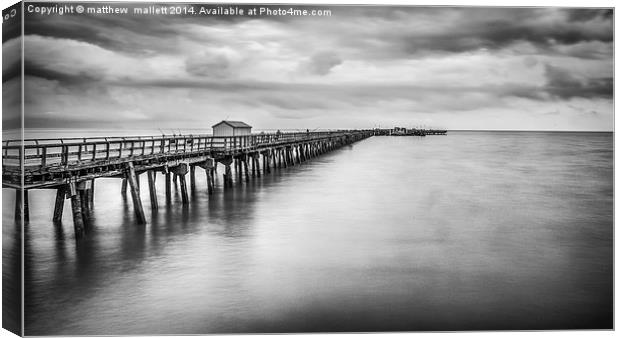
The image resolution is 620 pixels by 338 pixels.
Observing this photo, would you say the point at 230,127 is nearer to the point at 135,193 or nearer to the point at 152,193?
the point at 152,193

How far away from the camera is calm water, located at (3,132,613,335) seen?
841cm

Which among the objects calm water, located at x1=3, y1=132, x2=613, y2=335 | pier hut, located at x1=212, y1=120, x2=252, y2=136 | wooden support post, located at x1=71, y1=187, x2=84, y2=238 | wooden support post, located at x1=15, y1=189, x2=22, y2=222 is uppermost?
pier hut, located at x1=212, y1=120, x2=252, y2=136

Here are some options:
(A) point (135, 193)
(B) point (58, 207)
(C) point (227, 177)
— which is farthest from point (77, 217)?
(C) point (227, 177)

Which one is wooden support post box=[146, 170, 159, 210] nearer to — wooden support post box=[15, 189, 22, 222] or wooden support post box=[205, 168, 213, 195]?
wooden support post box=[205, 168, 213, 195]

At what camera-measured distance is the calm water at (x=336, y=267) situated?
8.41 metres

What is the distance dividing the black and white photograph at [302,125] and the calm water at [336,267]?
42mm

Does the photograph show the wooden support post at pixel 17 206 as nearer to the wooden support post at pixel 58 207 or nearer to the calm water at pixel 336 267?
the calm water at pixel 336 267

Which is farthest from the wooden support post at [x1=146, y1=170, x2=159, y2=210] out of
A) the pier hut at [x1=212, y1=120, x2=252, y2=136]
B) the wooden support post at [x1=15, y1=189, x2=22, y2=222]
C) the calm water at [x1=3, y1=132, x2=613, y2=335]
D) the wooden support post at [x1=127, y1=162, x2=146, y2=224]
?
the wooden support post at [x1=15, y1=189, x2=22, y2=222]

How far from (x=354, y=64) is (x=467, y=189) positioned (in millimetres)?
9036

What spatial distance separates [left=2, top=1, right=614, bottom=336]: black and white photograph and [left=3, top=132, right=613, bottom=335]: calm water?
0.04 metres

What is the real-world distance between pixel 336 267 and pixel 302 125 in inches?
111

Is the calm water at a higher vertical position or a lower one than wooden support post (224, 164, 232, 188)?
lower

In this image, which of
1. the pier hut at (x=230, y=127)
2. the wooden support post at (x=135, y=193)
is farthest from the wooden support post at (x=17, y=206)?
the pier hut at (x=230, y=127)

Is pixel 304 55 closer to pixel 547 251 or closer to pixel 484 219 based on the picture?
pixel 484 219
